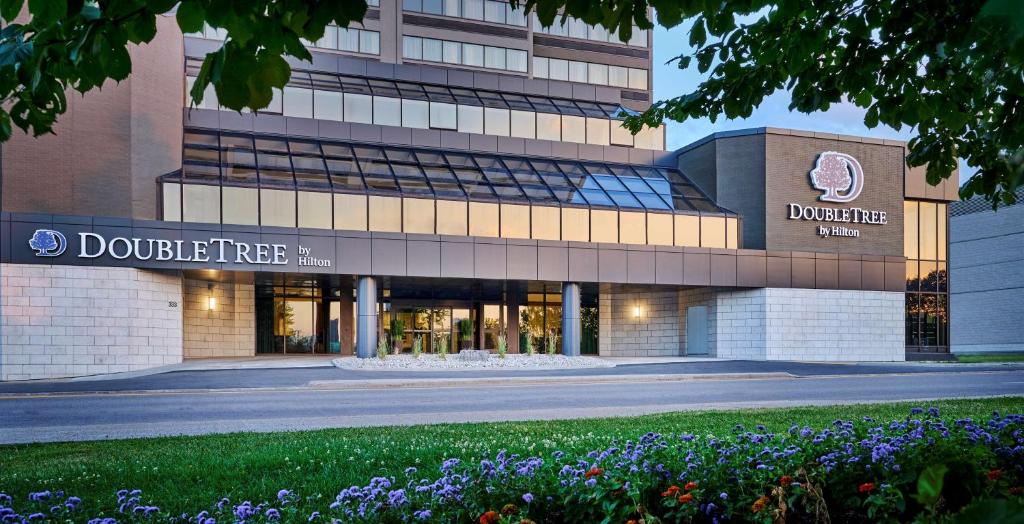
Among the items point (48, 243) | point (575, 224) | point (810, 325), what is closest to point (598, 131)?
point (575, 224)

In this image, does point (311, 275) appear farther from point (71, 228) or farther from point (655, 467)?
point (655, 467)

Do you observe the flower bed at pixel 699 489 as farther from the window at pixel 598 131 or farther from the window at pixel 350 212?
the window at pixel 598 131

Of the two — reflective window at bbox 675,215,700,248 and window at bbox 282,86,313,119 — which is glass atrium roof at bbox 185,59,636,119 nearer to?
window at bbox 282,86,313,119

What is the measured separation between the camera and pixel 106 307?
2284 centimetres

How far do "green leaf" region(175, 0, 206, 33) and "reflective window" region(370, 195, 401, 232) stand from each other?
24549 millimetres

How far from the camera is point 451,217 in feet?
91.9

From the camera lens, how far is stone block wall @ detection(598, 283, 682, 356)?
3472 cm

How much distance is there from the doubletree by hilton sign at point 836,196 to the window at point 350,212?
1827 centimetres

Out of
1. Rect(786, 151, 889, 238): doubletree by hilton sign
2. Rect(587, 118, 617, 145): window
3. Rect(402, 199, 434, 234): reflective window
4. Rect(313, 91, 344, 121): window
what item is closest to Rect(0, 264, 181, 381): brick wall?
Rect(402, 199, 434, 234): reflective window

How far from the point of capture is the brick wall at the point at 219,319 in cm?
3062

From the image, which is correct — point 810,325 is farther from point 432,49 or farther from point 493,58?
point 432,49

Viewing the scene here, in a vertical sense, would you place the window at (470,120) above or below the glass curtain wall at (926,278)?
above

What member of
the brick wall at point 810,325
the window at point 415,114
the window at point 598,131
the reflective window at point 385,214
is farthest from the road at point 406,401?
the window at point 598,131

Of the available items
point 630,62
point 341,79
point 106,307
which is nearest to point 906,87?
point 106,307
